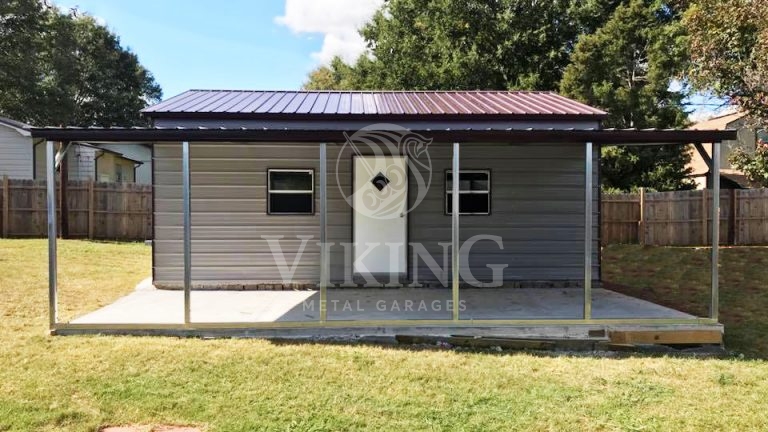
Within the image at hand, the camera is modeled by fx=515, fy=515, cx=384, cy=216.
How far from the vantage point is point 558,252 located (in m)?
7.92

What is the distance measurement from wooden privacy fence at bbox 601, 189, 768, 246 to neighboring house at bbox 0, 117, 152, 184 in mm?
12567

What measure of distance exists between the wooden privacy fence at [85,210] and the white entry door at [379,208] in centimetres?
884

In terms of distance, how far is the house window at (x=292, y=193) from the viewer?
7.71 m

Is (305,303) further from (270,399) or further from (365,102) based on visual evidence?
(365,102)

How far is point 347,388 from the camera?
404 cm

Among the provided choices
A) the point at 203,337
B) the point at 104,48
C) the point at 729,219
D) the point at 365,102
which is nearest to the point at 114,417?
the point at 203,337

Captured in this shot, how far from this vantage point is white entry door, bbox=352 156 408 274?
25.4 feet

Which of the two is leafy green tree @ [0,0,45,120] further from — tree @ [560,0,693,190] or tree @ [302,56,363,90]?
tree @ [560,0,693,190]

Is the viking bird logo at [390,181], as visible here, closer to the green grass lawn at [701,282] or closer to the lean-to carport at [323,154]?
the lean-to carport at [323,154]

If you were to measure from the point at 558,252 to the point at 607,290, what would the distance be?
89cm

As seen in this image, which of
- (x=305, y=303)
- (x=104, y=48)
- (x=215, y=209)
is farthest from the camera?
(x=104, y=48)

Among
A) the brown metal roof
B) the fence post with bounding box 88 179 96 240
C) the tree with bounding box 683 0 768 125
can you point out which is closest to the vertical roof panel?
the brown metal roof

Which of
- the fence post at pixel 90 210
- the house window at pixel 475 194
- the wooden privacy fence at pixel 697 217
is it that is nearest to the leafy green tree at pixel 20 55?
the fence post at pixel 90 210

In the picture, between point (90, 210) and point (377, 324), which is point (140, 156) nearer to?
point (90, 210)
